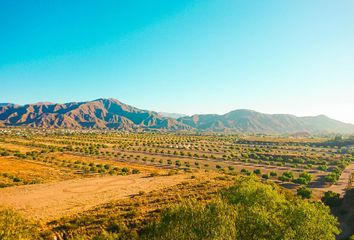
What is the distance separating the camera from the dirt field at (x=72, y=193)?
3519cm

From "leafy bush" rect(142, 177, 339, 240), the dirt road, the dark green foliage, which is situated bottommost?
the dirt road

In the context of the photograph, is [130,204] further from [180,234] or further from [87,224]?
[180,234]

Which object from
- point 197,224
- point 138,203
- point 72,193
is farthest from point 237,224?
point 72,193

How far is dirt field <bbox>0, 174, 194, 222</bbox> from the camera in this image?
35191 millimetres

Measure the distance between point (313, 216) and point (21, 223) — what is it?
87.4 ft

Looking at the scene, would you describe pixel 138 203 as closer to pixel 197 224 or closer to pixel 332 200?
pixel 197 224

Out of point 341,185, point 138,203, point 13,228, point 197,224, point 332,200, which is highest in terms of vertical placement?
→ point 13,228

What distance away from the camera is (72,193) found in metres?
43.7

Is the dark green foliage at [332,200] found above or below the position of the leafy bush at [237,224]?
below

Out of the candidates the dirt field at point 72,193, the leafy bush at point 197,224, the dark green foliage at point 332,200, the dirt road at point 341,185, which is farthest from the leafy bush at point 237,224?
the dirt road at point 341,185

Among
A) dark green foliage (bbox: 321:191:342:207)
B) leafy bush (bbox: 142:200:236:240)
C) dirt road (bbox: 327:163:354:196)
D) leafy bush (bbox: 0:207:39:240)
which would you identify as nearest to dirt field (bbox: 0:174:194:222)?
leafy bush (bbox: 0:207:39:240)

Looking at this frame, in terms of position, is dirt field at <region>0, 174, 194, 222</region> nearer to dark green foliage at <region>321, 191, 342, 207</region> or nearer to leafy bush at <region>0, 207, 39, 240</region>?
leafy bush at <region>0, 207, 39, 240</region>

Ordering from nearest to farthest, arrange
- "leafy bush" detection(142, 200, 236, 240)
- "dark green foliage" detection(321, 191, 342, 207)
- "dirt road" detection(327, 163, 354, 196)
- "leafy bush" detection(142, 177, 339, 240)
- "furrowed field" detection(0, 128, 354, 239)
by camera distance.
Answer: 1. "leafy bush" detection(142, 200, 236, 240)
2. "leafy bush" detection(142, 177, 339, 240)
3. "furrowed field" detection(0, 128, 354, 239)
4. "dark green foliage" detection(321, 191, 342, 207)
5. "dirt road" detection(327, 163, 354, 196)

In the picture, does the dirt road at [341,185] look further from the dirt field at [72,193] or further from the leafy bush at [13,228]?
the leafy bush at [13,228]
